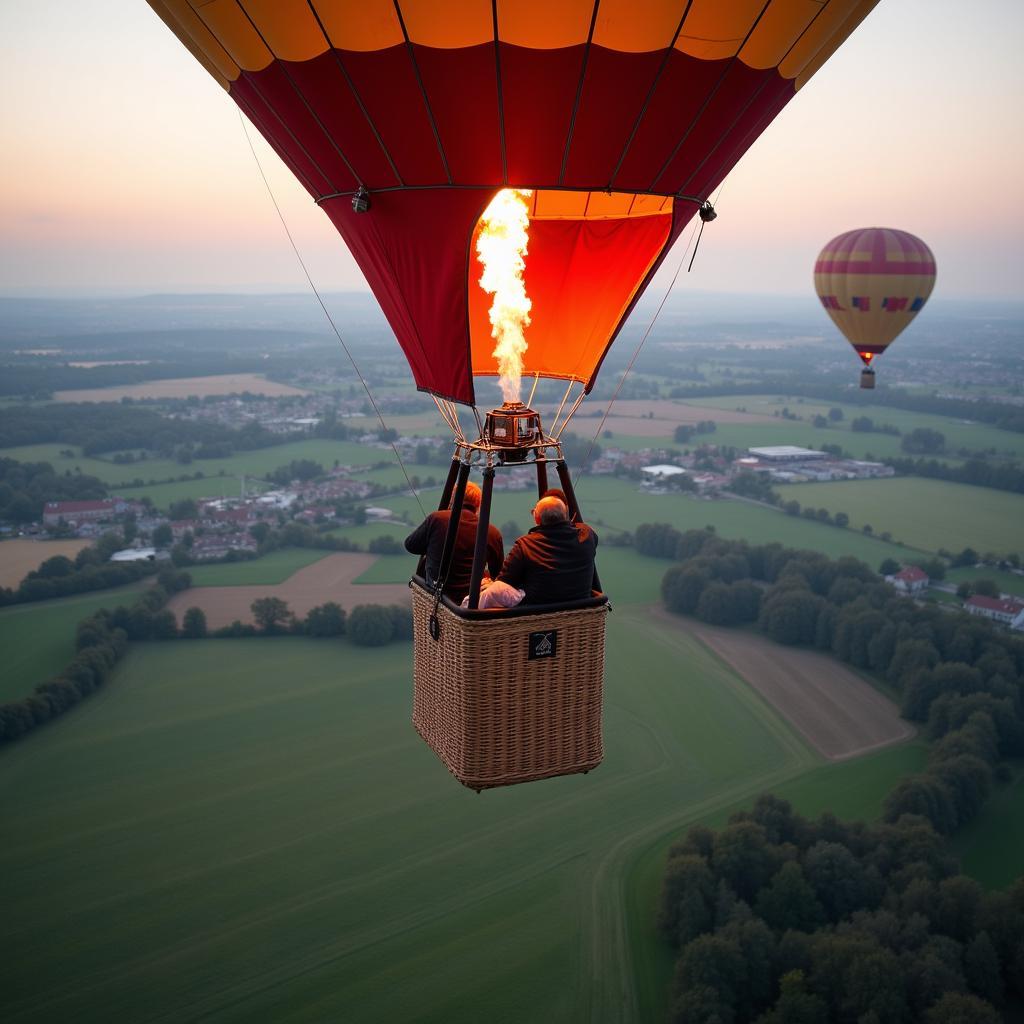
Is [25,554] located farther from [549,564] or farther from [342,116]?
[549,564]

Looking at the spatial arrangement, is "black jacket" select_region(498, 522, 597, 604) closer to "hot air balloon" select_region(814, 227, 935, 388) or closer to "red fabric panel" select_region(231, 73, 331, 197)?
"red fabric panel" select_region(231, 73, 331, 197)

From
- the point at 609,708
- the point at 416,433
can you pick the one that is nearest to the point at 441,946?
the point at 609,708

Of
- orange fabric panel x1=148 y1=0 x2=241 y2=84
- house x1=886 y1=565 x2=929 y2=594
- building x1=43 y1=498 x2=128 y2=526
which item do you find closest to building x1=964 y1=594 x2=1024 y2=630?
house x1=886 y1=565 x2=929 y2=594

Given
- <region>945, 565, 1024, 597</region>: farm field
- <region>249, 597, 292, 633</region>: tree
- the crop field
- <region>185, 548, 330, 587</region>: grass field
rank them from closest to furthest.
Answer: the crop field → <region>249, 597, 292, 633</region>: tree → <region>945, 565, 1024, 597</region>: farm field → <region>185, 548, 330, 587</region>: grass field

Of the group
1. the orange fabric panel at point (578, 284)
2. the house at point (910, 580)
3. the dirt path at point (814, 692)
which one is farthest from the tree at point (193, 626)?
the orange fabric panel at point (578, 284)

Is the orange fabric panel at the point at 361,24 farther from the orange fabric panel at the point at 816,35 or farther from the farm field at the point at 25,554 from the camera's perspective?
the farm field at the point at 25,554

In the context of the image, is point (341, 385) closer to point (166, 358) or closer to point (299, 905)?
point (166, 358)

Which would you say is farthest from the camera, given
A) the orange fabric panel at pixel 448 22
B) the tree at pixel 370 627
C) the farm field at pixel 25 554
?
the farm field at pixel 25 554
